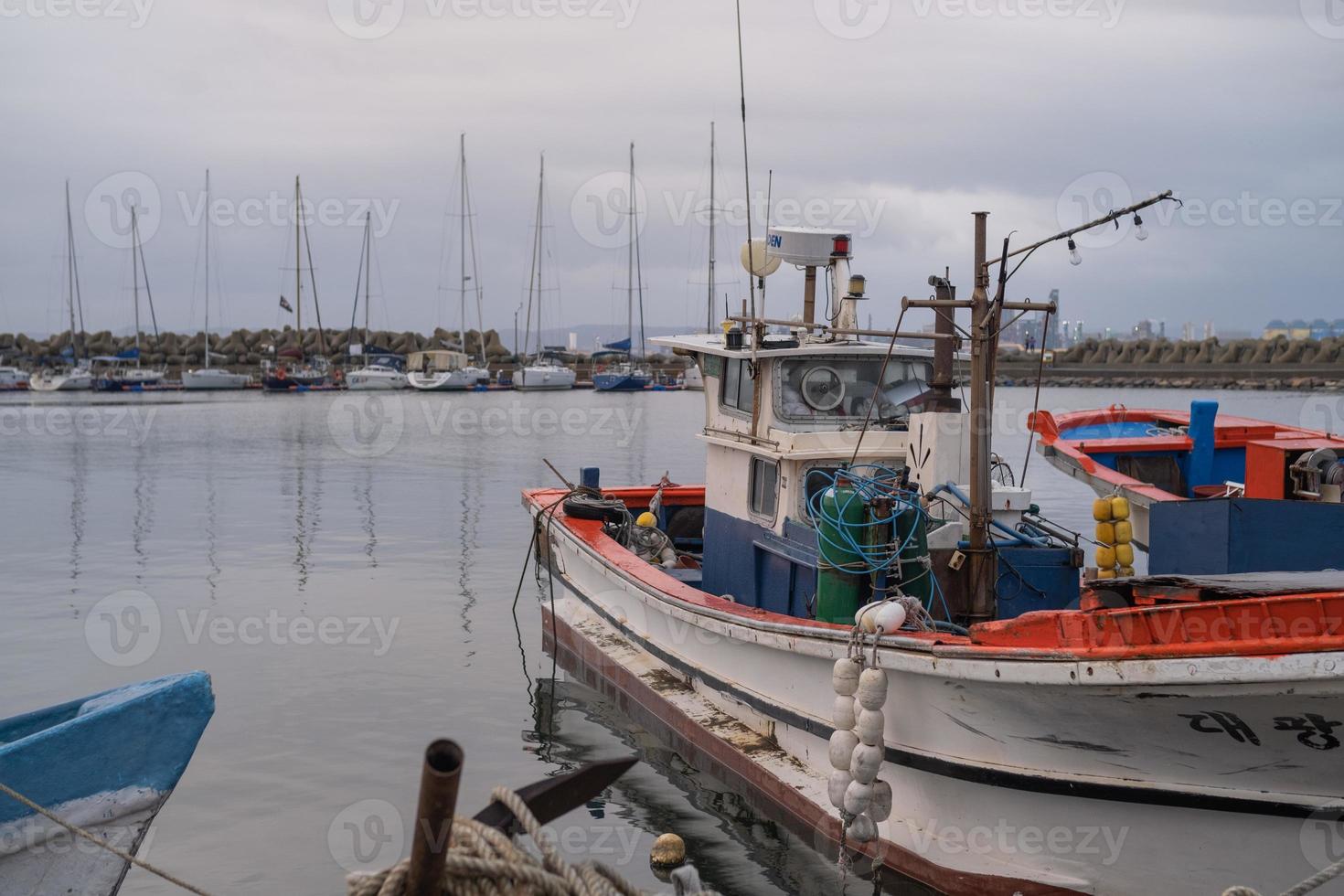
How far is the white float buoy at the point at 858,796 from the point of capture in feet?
21.7

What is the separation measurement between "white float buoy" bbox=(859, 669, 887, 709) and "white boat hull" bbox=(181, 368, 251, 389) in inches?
2819

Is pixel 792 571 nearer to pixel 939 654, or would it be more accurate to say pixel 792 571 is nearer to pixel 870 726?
pixel 870 726

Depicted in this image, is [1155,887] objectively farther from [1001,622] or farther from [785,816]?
[785,816]

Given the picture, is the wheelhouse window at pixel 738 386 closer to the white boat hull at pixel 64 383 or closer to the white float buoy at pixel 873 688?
the white float buoy at pixel 873 688

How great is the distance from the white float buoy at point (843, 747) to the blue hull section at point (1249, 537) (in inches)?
92.9

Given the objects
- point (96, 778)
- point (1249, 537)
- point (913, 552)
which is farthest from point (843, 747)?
point (96, 778)

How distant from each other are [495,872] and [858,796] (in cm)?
345

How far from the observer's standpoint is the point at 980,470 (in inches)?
303

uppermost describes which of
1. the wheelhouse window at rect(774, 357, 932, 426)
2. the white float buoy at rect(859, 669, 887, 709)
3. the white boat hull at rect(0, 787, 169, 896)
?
the wheelhouse window at rect(774, 357, 932, 426)

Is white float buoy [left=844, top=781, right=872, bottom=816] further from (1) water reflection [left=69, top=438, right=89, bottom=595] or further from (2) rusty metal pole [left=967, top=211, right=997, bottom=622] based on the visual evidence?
(1) water reflection [left=69, top=438, right=89, bottom=595]

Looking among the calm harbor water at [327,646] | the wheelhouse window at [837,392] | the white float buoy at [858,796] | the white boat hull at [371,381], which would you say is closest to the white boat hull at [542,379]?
the white boat hull at [371,381]

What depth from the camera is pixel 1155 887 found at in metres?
6.07

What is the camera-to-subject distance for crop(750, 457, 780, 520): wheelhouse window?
30.6 feet

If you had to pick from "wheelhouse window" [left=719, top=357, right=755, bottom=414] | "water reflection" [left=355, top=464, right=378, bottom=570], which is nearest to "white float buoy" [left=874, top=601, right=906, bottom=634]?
"wheelhouse window" [left=719, top=357, right=755, bottom=414]
